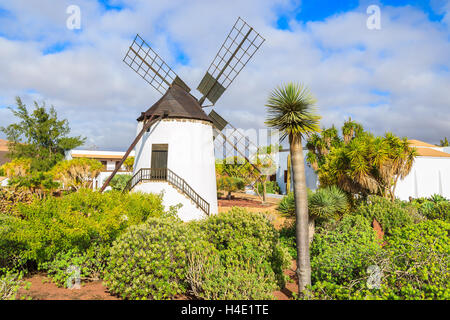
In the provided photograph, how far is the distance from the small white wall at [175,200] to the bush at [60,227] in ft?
21.8

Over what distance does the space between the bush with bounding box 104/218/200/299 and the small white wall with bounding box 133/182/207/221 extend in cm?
801

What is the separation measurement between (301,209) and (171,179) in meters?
10.6

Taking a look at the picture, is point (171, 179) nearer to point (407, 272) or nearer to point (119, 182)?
point (407, 272)

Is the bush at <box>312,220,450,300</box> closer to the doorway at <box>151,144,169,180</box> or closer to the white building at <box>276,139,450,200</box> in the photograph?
the doorway at <box>151,144,169,180</box>

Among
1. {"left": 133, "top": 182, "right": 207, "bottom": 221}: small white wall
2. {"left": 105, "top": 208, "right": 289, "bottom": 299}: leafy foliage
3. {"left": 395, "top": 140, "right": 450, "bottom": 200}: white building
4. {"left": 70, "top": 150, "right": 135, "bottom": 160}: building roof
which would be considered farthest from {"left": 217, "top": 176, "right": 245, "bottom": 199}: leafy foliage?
{"left": 70, "top": 150, "right": 135, "bottom": 160}: building roof

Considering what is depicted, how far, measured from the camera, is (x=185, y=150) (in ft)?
51.6

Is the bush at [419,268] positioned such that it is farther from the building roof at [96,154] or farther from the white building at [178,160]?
the building roof at [96,154]

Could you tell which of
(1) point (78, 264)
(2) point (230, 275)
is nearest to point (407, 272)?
(2) point (230, 275)

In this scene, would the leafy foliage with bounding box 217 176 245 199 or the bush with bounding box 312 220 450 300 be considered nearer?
the bush with bounding box 312 220 450 300

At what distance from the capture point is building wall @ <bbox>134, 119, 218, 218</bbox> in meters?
15.6

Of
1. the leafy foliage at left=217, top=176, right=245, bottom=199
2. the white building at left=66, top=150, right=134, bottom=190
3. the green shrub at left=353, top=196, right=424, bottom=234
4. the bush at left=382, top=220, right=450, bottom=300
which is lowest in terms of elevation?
the bush at left=382, top=220, right=450, bottom=300

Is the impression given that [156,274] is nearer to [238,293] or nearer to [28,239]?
[238,293]

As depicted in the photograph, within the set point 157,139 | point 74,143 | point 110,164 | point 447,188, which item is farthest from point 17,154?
point 447,188

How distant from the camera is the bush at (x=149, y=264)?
19.8ft
